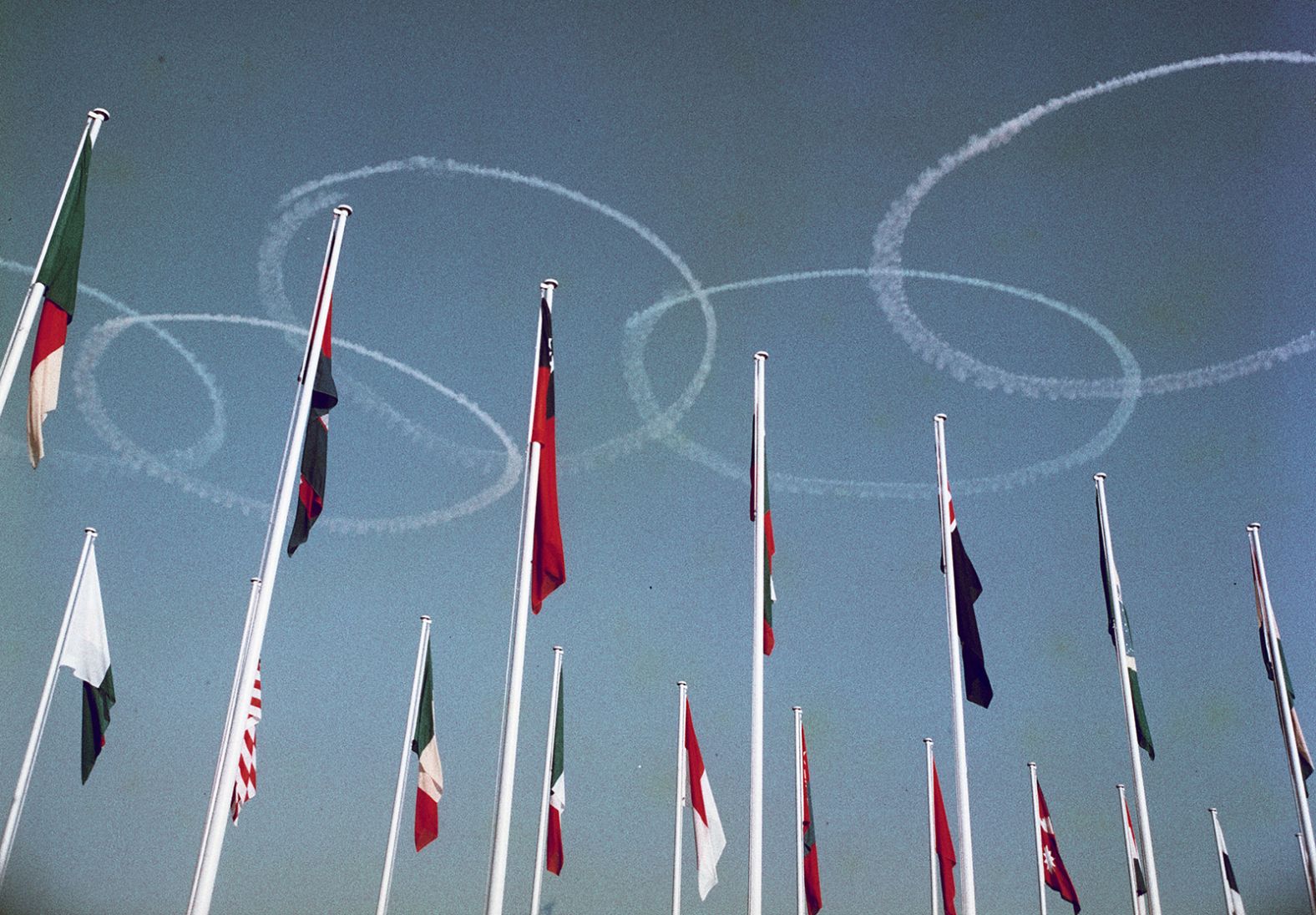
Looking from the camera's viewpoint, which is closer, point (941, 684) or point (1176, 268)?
point (1176, 268)

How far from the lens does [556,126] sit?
33812 millimetres

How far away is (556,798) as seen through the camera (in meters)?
23.3

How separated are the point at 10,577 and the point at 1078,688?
117 ft

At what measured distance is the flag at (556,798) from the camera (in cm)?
2325

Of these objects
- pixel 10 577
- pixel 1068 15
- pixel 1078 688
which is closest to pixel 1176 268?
pixel 1068 15

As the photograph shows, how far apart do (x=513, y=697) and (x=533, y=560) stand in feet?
5.69

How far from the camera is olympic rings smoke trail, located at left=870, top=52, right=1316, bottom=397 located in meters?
32.5

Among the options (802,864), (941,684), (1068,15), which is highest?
(1068,15)

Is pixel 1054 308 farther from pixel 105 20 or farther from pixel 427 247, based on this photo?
pixel 105 20

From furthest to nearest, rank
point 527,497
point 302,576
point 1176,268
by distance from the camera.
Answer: point 302,576, point 1176,268, point 527,497

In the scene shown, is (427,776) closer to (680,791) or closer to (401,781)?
(401,781)

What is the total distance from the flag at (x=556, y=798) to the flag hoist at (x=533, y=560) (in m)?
8.44

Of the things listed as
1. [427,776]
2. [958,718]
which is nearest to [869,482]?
[958,718]

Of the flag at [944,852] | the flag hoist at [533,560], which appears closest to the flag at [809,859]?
the flag at [944,852]
